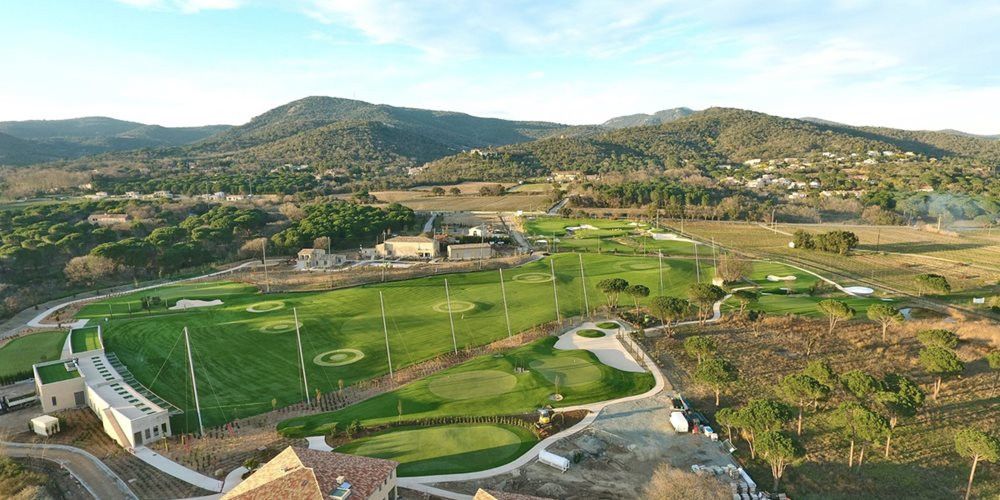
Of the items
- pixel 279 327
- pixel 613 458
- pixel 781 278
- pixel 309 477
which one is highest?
pixel 309 477

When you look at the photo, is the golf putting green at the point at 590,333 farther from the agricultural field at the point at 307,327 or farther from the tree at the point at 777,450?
the tree at the point at 777,450

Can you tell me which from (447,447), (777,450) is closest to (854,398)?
(777,450)

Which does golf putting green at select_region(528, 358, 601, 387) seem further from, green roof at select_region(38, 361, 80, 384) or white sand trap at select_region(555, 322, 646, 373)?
green roof at select_region(38, 361, 80, 384)

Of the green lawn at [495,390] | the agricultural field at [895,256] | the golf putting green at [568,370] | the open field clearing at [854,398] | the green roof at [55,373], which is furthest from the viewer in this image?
the agricultural field at [895,256]

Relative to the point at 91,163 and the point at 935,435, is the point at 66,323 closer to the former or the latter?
the point at 935,435

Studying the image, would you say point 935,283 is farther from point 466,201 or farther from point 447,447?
point 466,201

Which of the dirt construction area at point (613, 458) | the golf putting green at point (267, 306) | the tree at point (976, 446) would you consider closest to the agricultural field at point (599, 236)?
the golf putting green at point (267, 306)

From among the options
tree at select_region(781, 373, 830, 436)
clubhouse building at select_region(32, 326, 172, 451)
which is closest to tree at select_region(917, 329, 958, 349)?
tree at select_region(781, 373, 830, 436)
